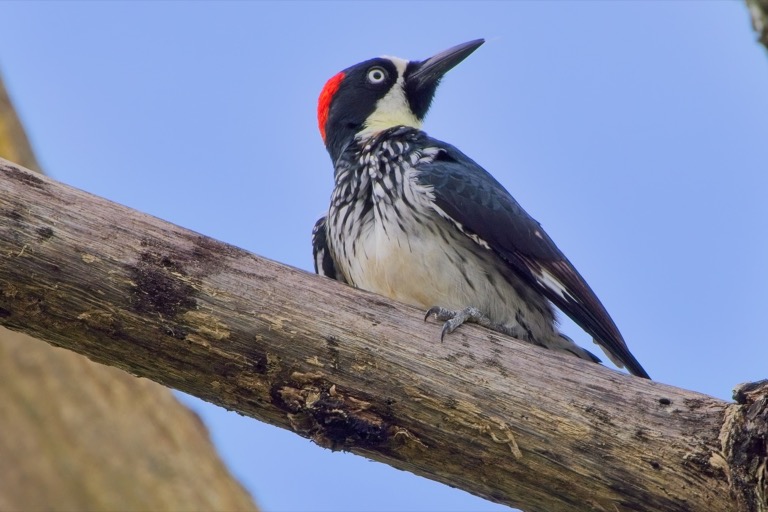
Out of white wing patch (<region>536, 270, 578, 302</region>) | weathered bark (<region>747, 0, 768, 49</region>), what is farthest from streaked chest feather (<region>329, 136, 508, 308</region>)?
weathered bark (<region>747, 0, 768, 49</region>)

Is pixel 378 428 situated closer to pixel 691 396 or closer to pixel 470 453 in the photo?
pixel 470 453

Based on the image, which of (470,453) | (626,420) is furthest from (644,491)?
(470,453)

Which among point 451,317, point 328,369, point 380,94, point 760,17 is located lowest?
point 760,17

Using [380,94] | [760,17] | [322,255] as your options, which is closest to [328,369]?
[322,255]

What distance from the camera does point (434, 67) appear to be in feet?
21.6

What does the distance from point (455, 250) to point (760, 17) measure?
3172 mm

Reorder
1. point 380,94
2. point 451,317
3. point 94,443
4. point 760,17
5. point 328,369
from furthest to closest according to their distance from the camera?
point 380,94 < point 94,443 < point 451,317 < point 328,369 < point 760,17

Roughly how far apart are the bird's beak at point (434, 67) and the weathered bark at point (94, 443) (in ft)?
8.25

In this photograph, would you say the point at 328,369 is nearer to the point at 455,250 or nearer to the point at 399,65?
the point at 455,250

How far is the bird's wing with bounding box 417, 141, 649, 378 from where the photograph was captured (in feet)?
15.4

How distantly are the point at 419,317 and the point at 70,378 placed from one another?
8.59ft

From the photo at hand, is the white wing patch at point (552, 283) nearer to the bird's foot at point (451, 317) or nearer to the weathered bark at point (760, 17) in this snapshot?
the bird's foot at point (451, 317)

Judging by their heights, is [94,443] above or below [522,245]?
below

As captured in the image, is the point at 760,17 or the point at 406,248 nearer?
the point at 760,17
